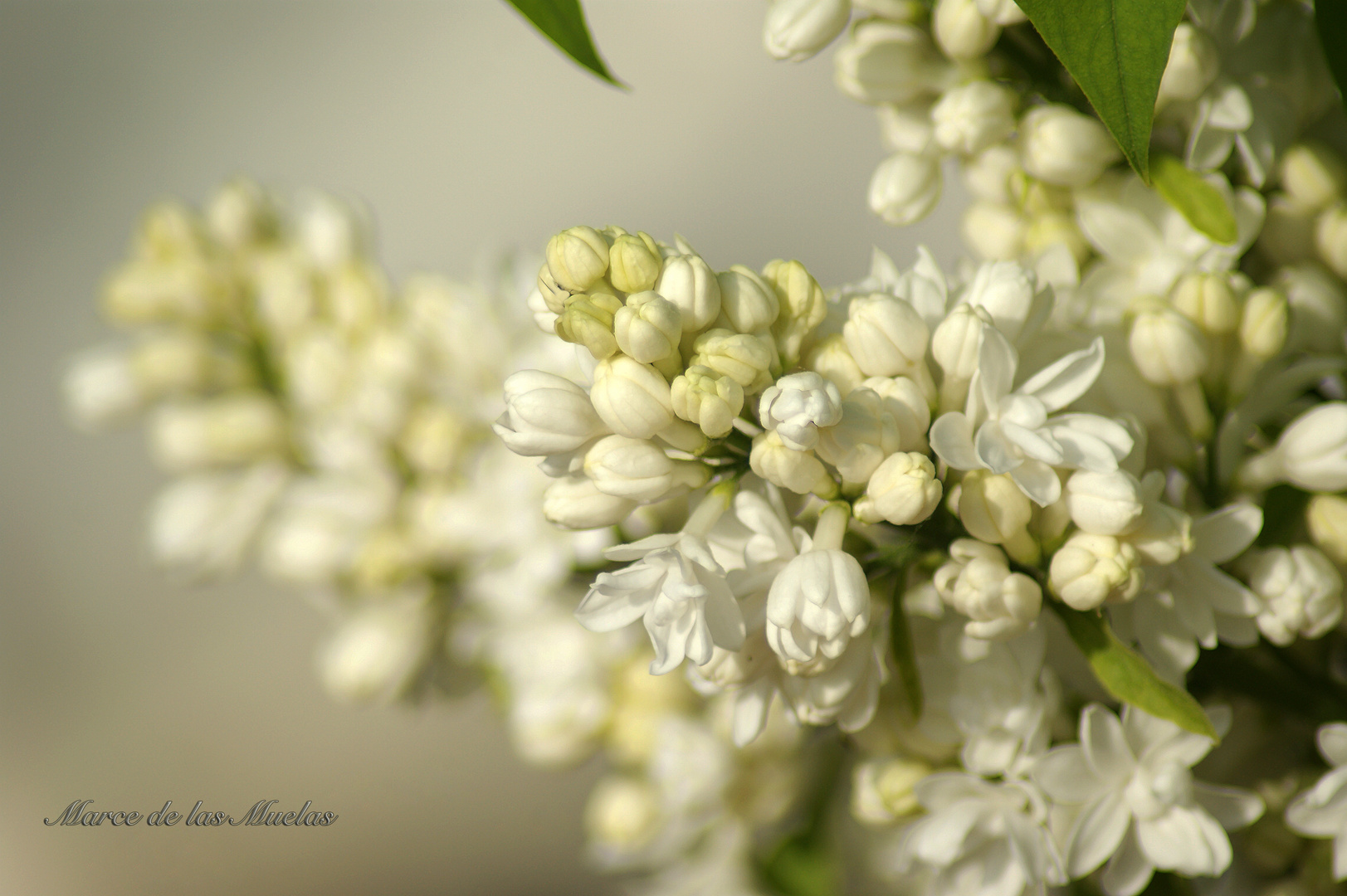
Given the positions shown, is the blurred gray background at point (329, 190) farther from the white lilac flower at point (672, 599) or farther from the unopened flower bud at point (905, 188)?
the white lilac flower at point (672, 599)

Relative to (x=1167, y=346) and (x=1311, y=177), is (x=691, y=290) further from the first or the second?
(x=1311, y=177)

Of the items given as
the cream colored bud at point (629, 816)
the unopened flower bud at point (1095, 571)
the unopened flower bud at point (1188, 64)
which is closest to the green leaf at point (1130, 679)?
the unopened flower bud at point (1095, 571)

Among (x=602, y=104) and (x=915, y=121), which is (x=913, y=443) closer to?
(x=915, y=121)

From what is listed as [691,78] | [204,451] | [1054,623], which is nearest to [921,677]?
[1054,623]

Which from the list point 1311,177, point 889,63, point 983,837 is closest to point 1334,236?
point 1311,177

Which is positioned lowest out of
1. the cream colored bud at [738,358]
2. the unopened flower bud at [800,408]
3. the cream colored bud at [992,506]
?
the cream colored bud at [992,506]

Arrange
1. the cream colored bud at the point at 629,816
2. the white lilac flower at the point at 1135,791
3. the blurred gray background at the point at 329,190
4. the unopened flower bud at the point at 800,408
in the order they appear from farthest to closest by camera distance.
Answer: the blurred gray background at the point at 329,190 < the cream colored bud at the point at 629,816 < the white lilac flower at the point at 1135,791 < the unopened flower bud at the point at 800,408

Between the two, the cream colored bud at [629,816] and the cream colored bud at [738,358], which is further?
the cream colored bud at [629,816]
